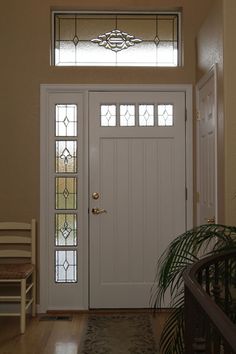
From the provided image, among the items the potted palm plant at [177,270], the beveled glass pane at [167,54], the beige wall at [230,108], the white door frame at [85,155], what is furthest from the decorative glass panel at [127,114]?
the potted palm plant at [177,270]

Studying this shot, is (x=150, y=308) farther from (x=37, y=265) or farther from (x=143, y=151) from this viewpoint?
(x=143, y=151)

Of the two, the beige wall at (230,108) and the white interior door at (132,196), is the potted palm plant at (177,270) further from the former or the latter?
the white interior door at (132,196)

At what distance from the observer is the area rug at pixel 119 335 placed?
3.52 meters

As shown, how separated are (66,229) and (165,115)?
1413 mm

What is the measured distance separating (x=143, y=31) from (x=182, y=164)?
1.32m

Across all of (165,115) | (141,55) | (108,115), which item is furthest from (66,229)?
(141,55)

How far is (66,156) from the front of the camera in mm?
4598

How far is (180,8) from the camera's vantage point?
4.59 meters

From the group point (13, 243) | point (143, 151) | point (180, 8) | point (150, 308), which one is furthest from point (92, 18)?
point (150, 308)

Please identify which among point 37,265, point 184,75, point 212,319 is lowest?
point 37,265

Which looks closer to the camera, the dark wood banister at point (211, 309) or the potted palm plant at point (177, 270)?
the dark wood banister at point (211, 309)

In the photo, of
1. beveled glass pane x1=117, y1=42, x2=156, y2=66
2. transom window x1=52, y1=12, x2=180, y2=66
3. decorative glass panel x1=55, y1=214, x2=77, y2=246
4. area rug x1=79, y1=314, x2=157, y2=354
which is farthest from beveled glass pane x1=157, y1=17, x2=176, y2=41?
area rug x1=79, y1=314, x2=157, y2=354

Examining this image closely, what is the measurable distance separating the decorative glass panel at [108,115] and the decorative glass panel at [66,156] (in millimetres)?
340

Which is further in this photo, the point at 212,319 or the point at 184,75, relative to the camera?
A: the point at 184,75
